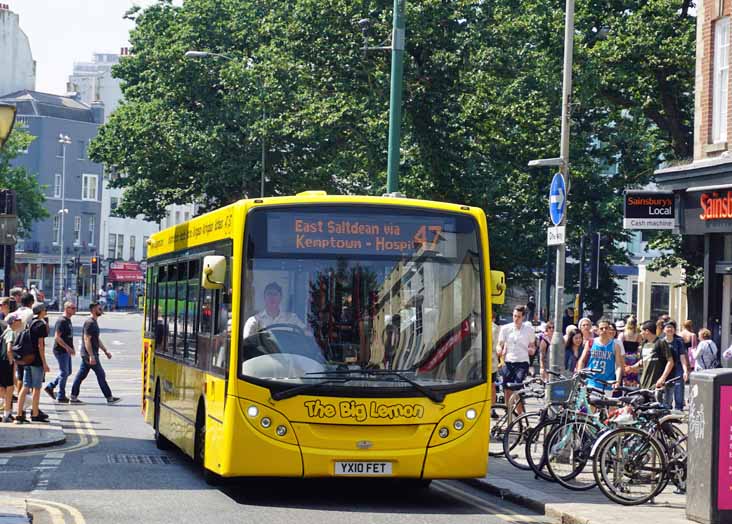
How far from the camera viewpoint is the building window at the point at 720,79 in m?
24.8

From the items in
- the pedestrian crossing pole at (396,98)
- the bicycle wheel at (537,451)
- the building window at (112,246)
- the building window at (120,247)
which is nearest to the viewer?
the bicycle wheel at (537,451)

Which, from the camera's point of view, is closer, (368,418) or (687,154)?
(368,418)

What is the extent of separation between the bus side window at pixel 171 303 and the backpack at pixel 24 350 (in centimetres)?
396

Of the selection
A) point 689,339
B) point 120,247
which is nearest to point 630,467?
point 689,339

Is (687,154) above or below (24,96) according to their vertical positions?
below

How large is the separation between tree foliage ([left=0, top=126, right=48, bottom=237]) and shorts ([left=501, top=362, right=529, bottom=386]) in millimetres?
60326

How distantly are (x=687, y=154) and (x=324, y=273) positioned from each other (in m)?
25.2

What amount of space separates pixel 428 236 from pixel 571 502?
2.62 meters

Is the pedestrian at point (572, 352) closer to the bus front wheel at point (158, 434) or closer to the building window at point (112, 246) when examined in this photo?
the bus front wheel at point (158, 434)

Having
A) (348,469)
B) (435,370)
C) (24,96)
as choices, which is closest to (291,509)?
(348,469)

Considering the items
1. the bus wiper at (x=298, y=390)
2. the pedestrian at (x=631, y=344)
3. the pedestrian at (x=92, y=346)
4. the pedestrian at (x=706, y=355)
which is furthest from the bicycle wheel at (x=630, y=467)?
the pedestrian at (x=92, y=346)

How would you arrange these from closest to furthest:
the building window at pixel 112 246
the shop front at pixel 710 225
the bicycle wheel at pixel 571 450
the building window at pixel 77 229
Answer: the bicycle wheel at pixel 571 450 < the shop front at pixel 710 225 < the building window at pixel 77 229 < the building window at pixel 112 246

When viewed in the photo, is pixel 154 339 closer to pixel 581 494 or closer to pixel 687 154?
pixel 581 494

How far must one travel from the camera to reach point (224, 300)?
13.2 meters
